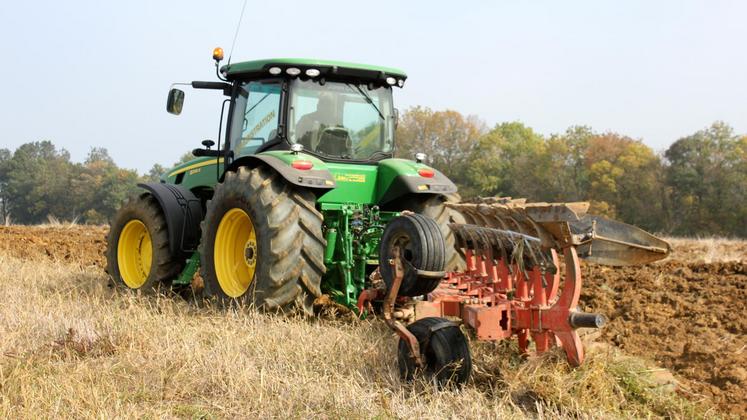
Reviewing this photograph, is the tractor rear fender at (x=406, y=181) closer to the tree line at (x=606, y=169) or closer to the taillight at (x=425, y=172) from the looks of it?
the taillight at (x=425, y=172)

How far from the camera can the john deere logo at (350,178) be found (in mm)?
6308

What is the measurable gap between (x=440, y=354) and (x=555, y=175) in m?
42.7

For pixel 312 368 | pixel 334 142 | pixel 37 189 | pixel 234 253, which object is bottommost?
pixel 37 189

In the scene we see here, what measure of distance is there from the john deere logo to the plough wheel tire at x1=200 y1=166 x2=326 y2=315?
0.46 m

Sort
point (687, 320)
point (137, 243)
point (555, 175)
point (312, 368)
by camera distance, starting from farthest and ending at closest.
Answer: point (555, 175), point (137, 243), point (687, 320), point (312, 368)

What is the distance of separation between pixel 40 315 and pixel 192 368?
1.99m

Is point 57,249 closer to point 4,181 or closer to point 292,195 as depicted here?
point 292,195

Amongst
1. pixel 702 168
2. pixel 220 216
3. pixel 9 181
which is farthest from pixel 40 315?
pixel 9 181

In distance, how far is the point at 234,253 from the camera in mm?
6441

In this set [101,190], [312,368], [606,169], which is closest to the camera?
[312,368]

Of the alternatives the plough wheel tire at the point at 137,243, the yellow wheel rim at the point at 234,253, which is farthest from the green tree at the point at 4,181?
the yellow wheel rim at the point at 234,253

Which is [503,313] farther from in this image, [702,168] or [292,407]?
[702,168]

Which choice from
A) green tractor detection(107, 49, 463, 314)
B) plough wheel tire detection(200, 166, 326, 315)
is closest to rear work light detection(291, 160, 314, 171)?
green tractor detection(107, 49, 463, 314)

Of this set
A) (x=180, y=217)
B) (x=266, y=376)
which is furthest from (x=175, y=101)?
(x=266, y=376)
